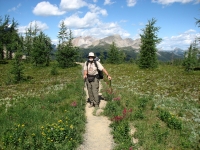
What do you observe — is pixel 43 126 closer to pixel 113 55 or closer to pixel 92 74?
pixel 92 74

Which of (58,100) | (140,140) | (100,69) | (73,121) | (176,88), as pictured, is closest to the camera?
(140,140)

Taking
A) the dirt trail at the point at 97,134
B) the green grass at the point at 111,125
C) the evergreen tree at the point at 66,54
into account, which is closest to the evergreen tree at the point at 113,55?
the evergreen tree at the point at 66,54

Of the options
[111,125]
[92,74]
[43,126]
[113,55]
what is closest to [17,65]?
[92,74]

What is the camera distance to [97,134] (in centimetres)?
910

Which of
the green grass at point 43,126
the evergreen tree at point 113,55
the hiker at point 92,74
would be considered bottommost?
the green grass at point 43,126

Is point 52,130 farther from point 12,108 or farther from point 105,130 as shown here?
point 12,108

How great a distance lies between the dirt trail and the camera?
801cm

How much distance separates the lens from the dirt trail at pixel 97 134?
8.01 meters

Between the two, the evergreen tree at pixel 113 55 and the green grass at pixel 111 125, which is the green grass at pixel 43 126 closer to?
the green grass at pixel 111 125

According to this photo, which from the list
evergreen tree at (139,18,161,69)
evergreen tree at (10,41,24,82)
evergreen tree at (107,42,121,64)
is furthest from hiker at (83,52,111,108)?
evergreen tree at (107,42,121,64)

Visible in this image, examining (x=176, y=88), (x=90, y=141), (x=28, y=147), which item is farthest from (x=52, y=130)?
(x=176, y=88)

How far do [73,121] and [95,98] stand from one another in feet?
11.0

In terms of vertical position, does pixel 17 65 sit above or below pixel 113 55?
below

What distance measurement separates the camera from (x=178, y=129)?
9711 millimetres
